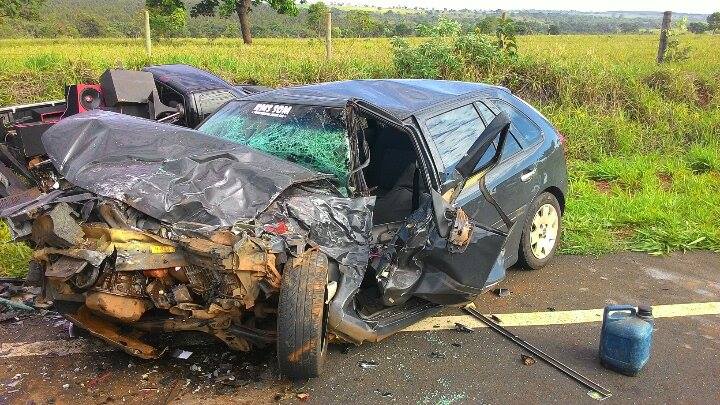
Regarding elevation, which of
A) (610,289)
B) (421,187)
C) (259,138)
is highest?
(259,138)

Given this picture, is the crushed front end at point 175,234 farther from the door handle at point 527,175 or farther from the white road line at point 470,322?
the door handle at point 527,175

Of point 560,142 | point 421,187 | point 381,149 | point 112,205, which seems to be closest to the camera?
point 112,205

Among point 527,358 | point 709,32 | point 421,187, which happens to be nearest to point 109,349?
point 421,187

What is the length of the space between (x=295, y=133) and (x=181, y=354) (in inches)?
64.5

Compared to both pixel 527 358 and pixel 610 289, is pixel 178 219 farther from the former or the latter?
pixel 610 289

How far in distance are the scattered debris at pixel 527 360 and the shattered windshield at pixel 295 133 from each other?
1.56 m

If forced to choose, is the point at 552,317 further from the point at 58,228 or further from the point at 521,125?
the point at 58,228

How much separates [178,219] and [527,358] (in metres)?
2.27

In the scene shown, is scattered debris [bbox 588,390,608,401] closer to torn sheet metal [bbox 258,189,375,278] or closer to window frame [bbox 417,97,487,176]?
torn sheet metal [bbox 258,189,375,278]

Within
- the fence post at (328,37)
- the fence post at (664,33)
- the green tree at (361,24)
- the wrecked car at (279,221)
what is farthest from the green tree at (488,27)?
the green tree at (361,24)

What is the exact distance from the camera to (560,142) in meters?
5.28

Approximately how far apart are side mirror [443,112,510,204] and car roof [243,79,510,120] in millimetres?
596

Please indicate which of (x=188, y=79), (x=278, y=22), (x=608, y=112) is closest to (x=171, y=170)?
(x=188, y=79)

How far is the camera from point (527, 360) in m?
3.73
